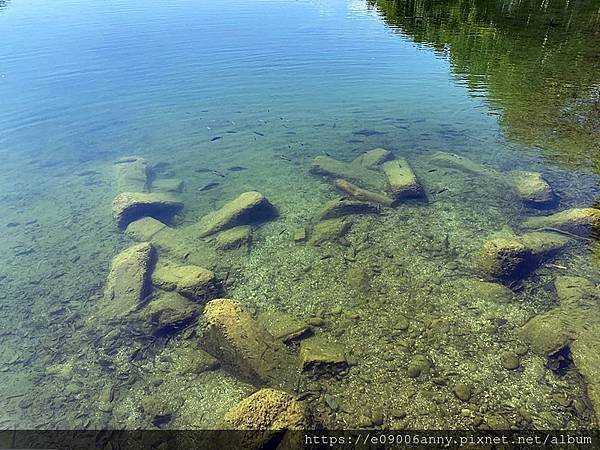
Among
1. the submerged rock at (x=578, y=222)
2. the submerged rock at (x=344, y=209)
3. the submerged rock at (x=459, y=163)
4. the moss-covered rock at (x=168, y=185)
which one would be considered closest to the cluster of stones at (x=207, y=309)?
the moss-covered rock at (x=168, y=185)

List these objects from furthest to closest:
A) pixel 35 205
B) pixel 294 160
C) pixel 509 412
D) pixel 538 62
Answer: pixel 538 62 < pixel 294 160 < pixel 35 205 < pixel 509 412

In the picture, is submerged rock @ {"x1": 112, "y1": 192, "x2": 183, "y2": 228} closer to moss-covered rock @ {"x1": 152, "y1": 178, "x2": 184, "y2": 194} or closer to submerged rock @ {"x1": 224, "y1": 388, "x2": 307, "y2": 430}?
moss-covered rock @ {"x1": 152, "y1": 178, "x2": 184, "y2": 194}

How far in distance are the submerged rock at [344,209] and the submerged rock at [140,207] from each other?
15.5 ft

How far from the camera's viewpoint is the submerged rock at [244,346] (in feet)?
22.8

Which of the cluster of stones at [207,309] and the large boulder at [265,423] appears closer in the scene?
the large boulder at [265,423]

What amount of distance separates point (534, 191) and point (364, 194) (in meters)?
4.73

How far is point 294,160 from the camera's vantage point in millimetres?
15031

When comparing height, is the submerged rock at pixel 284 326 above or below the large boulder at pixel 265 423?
below

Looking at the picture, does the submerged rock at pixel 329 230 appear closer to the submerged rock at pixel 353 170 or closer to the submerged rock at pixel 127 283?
the submerged rock at pixel 353 170

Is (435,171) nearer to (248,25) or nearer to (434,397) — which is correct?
(434,397)

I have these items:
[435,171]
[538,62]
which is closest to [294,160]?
[435,171]

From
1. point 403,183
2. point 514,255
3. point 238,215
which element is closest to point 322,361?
point 514,255

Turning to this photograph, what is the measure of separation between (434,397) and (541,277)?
4.18 metres

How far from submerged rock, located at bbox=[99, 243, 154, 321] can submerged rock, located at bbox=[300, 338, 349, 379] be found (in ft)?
13.3
